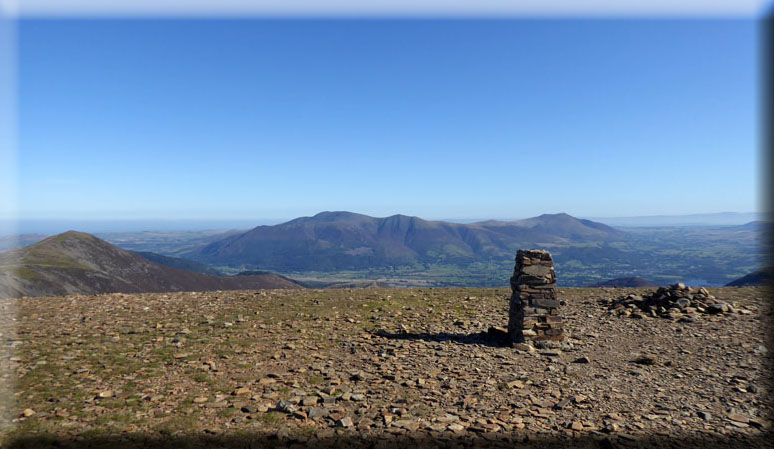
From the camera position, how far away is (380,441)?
772cm

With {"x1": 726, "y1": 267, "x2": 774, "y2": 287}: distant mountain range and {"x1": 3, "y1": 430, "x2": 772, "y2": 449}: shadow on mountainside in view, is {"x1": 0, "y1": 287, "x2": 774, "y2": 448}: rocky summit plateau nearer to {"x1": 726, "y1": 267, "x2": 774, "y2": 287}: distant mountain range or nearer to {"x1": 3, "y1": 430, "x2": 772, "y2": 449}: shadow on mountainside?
{"x1": 3, "y1": 430, "x2": 772, "y2": 449}: shadow on mountainside

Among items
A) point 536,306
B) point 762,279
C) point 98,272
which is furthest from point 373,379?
point 98,272

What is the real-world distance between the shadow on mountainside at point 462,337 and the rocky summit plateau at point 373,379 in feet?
0.27

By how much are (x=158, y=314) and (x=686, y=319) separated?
75.7 feet

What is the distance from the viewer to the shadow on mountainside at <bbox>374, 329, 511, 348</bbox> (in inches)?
574

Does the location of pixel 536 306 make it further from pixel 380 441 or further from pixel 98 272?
pixel 98 272

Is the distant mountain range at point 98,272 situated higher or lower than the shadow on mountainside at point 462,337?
lower

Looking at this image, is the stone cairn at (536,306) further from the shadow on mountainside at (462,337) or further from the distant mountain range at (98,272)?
the distant mountain range at (98,272)

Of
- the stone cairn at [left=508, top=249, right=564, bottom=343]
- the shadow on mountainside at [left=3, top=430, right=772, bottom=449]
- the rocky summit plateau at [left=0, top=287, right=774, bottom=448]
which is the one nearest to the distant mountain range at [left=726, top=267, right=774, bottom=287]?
the rocky summit plateau at [left=0, top=287, right=774, bottom=448]

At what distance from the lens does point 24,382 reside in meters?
9.98

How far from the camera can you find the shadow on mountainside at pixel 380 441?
24.4 feet

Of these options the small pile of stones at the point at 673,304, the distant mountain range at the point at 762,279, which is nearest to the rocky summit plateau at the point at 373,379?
the small pile of stones at the point at 673,304


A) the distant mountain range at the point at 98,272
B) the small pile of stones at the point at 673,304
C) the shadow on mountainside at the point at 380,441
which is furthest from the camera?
the distant mountain range at the point at 98,272

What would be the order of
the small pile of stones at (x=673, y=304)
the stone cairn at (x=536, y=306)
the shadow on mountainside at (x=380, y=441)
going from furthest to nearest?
the small pile of stones at (x=673, y=304), the stone cairn at (x=536, y=306), the shadow on mountainside at (x=380, y=441)
